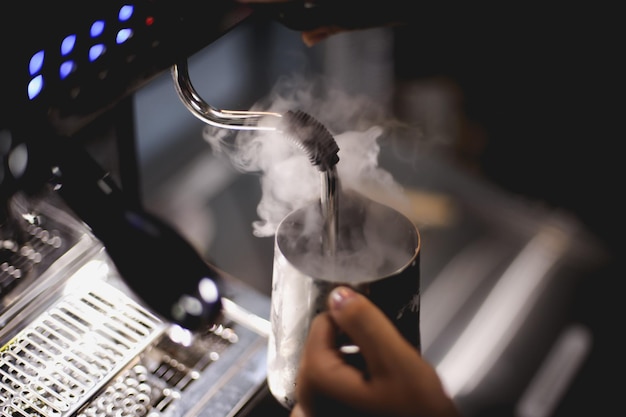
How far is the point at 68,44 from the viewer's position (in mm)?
474

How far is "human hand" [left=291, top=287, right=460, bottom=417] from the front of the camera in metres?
0.51

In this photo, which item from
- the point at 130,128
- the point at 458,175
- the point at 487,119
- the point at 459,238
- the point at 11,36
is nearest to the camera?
the point at 11,36

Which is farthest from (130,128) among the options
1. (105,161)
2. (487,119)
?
(487,119)

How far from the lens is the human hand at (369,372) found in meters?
0.51

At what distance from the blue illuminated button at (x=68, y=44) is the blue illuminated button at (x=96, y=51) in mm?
13

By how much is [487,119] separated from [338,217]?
108 cm

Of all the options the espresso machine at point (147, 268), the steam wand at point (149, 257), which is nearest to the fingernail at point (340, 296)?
the espresso machine at point (147, 268)

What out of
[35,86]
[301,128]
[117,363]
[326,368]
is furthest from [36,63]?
[117,363]

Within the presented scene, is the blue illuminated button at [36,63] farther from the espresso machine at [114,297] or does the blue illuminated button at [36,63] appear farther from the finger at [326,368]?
the finger at [326,368]

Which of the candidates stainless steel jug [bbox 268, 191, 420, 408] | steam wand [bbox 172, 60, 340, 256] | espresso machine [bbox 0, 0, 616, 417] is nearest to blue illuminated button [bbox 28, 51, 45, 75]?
espresso machine [bbox 0, 0, 616, 417]

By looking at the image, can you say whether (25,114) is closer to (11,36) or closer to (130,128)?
(11,36)

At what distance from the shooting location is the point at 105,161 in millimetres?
964

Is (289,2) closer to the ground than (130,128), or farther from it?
farther from it

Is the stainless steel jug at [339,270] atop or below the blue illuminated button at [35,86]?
below
